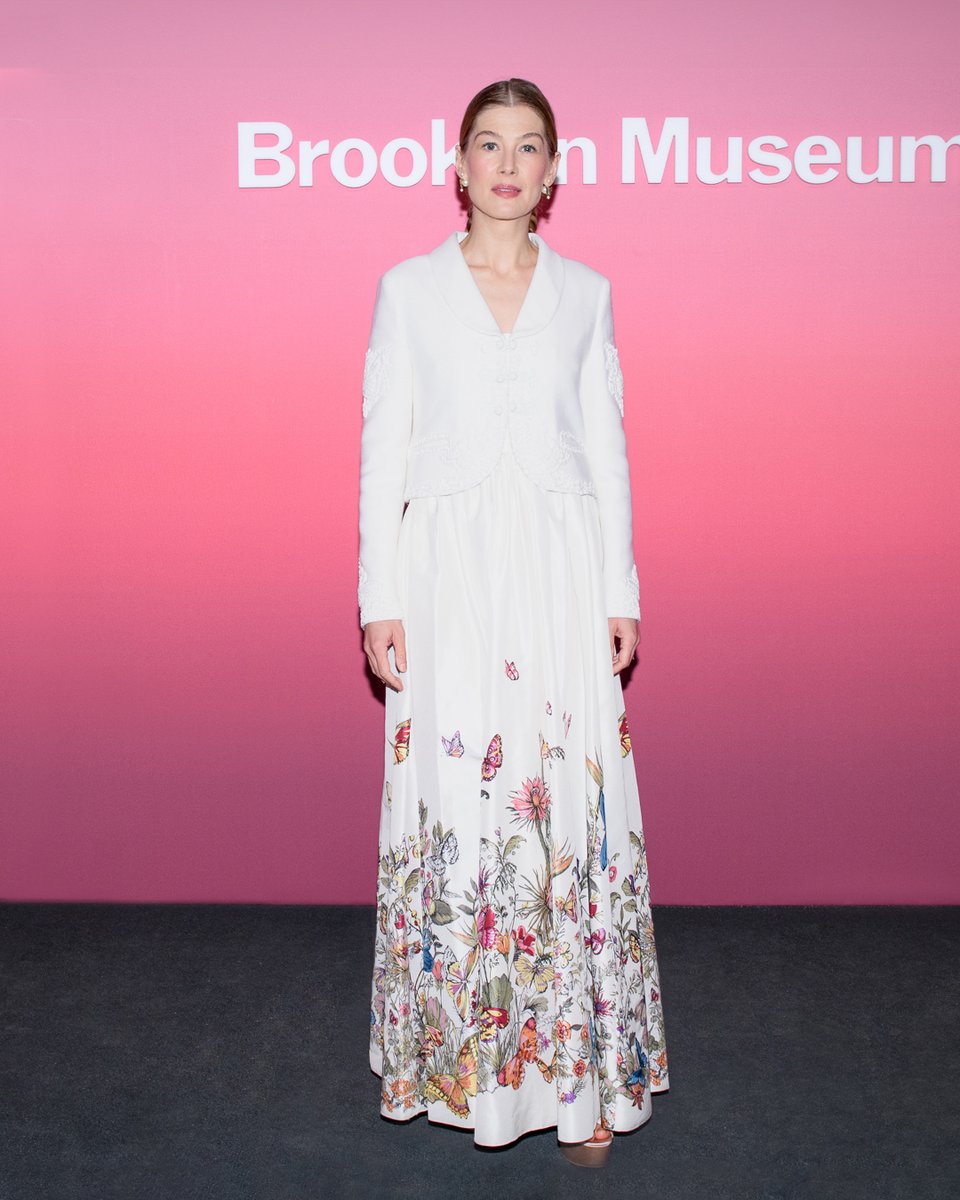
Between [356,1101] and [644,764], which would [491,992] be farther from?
[644,764]

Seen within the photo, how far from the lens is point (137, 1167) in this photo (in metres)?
2.20

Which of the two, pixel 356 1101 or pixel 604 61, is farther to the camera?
pixel 604 61

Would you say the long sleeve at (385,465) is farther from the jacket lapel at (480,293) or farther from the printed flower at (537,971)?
Result: the printed flower at (537,971)

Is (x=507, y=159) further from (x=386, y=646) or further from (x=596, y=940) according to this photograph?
(x=596, y=940)

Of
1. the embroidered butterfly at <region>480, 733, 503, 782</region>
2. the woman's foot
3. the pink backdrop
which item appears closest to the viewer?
the embroidered butterfly at <region>480, 733, 503, 782</region>

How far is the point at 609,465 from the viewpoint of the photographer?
7.45ft

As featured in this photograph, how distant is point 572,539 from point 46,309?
1795mm

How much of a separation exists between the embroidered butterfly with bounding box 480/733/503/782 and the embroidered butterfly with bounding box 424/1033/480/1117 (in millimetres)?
462

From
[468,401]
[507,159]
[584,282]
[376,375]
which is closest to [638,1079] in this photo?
[468,401]

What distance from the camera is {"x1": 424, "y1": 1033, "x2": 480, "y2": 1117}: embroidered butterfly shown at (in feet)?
7.03

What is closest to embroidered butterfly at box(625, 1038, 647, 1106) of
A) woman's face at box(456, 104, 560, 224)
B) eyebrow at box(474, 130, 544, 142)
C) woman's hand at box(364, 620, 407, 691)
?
woman's hand at box(364, 620, 407, 691)

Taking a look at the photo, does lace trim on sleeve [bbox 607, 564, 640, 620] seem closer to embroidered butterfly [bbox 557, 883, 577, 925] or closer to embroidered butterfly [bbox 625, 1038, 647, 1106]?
embroidered butterfly [bbox 557, 883, 577, 925]

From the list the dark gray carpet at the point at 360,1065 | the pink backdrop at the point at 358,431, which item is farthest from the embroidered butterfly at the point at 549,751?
the pink backdrop at the point at 358,431

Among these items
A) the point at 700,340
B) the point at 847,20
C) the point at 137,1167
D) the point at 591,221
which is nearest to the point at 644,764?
the point at 700,340
